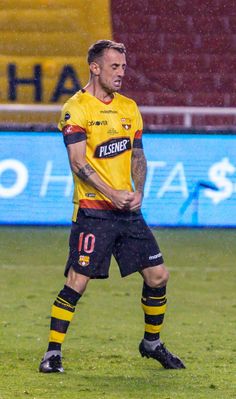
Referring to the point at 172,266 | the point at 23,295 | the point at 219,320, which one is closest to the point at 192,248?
the point at 172,266

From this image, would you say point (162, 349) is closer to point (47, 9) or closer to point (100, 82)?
point (100, 82)

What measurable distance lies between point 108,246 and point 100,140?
58 centimetres

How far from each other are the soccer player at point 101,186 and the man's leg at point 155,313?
4 centimetres

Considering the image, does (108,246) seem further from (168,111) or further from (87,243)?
(168,111)

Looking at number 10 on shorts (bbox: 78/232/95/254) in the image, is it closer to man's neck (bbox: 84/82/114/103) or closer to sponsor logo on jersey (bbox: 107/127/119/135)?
sponsor logo on jersey (bbox: 107/127/119/135)

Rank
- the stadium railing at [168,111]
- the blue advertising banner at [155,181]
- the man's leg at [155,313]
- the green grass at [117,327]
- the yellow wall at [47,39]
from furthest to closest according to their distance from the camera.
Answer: the yellow wall at [47,39], the stadium railing at [168,111], the blue advertising banner at [155,181], the man's leg at [155,313], the green grass at [117,327]

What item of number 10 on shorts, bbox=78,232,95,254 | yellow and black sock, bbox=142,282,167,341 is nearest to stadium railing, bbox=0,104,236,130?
yellow and black sock, bbox=142,282,167,341

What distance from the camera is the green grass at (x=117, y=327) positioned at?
20.5 ft

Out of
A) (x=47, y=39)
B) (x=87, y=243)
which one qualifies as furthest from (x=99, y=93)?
(x=47, y=39)

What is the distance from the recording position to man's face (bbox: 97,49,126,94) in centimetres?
662

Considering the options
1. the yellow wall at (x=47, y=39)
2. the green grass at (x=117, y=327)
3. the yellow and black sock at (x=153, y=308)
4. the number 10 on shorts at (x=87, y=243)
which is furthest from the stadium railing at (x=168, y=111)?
the number 10 on shorts at (x=87, y=243)

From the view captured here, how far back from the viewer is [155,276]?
22.3 ft

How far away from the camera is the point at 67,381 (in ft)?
20.9

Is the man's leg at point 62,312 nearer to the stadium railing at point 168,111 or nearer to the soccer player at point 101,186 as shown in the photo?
the soccer player at point 101,186
